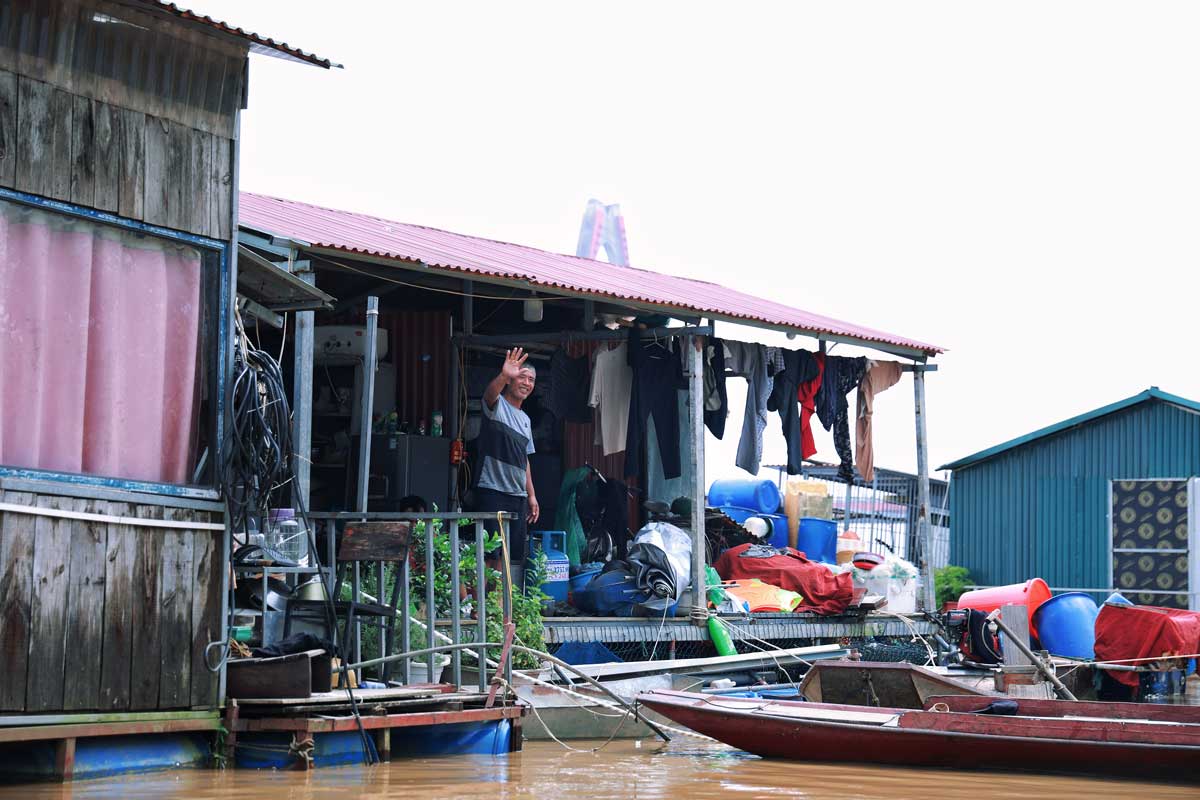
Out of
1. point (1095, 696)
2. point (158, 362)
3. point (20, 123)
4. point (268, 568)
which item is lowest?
point (1095, 696)

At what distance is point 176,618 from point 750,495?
1282cm

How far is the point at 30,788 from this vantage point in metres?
8.02

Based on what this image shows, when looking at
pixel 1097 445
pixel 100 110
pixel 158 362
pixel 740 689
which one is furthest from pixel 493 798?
pixel 1097 445

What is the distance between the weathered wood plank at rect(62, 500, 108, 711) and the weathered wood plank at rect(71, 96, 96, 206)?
1.76m

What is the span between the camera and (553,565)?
15.2 m

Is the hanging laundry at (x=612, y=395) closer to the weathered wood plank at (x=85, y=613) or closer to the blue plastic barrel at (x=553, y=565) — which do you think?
the blue plastic barrel at (x=553, y=565)

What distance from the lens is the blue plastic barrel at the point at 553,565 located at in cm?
1509

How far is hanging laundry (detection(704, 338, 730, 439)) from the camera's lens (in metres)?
17.2

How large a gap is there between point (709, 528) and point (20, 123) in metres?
11.3

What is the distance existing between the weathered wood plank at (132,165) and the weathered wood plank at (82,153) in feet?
0.59

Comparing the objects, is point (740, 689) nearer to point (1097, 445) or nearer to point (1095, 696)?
point (1095, 696)

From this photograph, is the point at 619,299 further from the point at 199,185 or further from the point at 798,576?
the point at 199,185

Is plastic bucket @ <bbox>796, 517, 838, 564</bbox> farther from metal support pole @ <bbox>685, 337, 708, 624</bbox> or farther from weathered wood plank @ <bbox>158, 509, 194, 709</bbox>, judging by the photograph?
weathered wood plank @ <bbox>158, 509, 194, 709</bbox>

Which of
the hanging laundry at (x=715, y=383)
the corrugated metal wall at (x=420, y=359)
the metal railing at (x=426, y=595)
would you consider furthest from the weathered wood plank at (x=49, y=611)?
the hanging laundry at (x=715, y=383)
